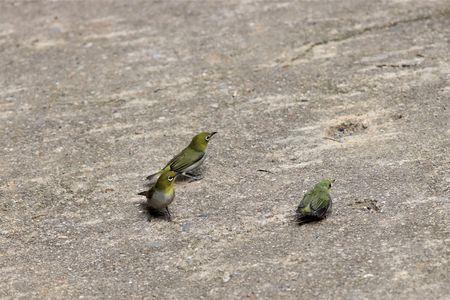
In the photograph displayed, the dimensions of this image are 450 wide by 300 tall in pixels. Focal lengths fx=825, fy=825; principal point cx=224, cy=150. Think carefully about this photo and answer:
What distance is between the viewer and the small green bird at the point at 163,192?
572cm

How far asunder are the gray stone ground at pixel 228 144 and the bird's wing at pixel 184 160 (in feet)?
0.58

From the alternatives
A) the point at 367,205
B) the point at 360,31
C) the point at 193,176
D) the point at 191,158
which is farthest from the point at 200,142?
the point at 360,31

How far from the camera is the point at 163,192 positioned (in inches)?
225

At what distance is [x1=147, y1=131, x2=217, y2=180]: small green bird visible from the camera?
6195 millimetres

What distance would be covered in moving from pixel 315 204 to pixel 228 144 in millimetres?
1443

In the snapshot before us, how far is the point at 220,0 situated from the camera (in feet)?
29.9

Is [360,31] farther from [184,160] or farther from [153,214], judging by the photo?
[153,214]

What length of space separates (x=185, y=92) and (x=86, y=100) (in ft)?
2.99

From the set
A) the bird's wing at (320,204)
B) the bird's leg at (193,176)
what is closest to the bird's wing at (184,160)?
the bird's leg at (193,176)

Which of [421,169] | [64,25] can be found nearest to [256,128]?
[421,169]

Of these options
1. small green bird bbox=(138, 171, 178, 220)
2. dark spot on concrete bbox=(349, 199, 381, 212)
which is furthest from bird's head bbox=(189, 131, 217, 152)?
dark spot on concrete bbox=(349, 199, 381, 212)

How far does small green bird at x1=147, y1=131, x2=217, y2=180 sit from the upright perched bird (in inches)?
39.0

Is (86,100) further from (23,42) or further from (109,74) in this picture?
(23,42)

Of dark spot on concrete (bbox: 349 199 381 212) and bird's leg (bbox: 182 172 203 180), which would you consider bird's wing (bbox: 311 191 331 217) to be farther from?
bird's leg (bbox: 182 172 203 180)
